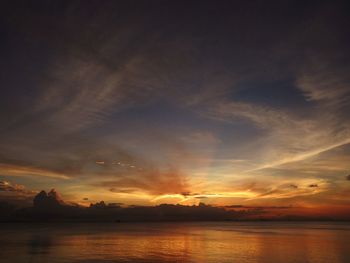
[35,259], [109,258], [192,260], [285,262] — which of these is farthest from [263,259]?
[35,259]

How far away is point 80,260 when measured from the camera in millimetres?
60156

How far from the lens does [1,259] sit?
60.2m

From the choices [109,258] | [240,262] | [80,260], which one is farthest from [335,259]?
[80,260]

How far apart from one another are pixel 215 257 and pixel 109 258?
20.7 meters

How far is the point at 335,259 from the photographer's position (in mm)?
64062

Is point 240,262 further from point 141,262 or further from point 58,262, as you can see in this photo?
point 58,262

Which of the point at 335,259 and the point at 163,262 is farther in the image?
the point at 335,259

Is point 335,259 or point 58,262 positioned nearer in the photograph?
point 58,262

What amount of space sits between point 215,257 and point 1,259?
1575 inches

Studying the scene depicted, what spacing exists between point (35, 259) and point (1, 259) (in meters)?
5.77

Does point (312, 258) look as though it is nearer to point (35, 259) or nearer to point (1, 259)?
point (35, 259)

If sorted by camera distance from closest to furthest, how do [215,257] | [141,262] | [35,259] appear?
[141,262]
[35,259]
[215,257]

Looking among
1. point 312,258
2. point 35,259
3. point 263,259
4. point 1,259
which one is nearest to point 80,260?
point 35,259

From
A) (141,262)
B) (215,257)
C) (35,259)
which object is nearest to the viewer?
(141,262)
